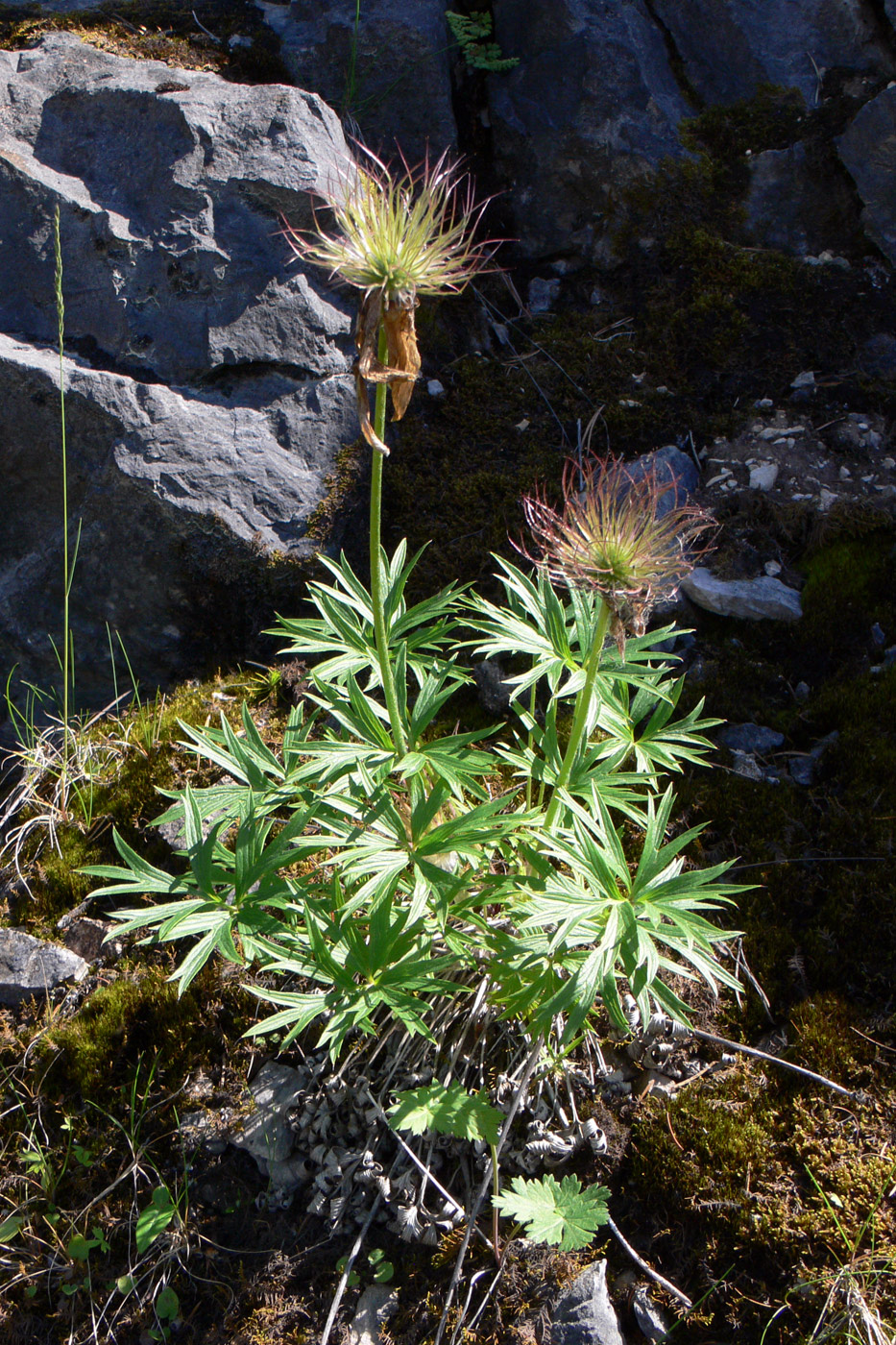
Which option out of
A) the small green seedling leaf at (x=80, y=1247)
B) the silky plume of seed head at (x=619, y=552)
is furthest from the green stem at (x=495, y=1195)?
the silky plume of seed head at (x=619, y=552)

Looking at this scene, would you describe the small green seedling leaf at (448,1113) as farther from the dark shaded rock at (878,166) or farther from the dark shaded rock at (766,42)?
the dark shaded rock at (766,42)

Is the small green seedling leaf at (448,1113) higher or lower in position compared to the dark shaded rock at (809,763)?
higher

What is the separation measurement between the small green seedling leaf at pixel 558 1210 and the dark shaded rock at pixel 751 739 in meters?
2.08

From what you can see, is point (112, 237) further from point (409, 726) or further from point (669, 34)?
point (669, 34)

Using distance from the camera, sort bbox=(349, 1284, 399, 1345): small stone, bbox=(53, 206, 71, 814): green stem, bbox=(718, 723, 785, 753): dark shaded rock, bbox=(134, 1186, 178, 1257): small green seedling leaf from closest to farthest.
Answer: bbox=(349, 1284, 399, 1345): small stone
bbox=(134, 1186, 178, 1257): small green seedling leaf
bbox=(53, 206, 71, 814): green stem
bbox=(718, 723, 785, 753): dark shaded rock

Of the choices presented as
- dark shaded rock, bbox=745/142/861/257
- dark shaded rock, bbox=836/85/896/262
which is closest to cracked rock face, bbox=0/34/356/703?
dark shaded rock, bbox=745/142/861/257

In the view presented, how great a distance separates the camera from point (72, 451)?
4.59 metres

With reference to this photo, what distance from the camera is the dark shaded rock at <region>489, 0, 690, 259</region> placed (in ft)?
18.6

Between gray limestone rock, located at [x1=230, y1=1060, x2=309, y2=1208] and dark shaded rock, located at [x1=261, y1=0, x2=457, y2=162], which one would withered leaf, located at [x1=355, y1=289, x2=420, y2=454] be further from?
dark shaded rock, located at [x1=261, y1=0, x2=457, y2=162]

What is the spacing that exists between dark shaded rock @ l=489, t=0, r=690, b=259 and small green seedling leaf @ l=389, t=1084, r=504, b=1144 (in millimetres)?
5100

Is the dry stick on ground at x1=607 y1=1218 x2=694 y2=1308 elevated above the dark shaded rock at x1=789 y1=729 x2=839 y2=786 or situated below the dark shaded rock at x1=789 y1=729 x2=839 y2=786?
below

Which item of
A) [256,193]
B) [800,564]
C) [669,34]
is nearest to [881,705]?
[800,564]

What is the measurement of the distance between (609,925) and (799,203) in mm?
5194

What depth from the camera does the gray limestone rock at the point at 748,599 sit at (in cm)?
438
